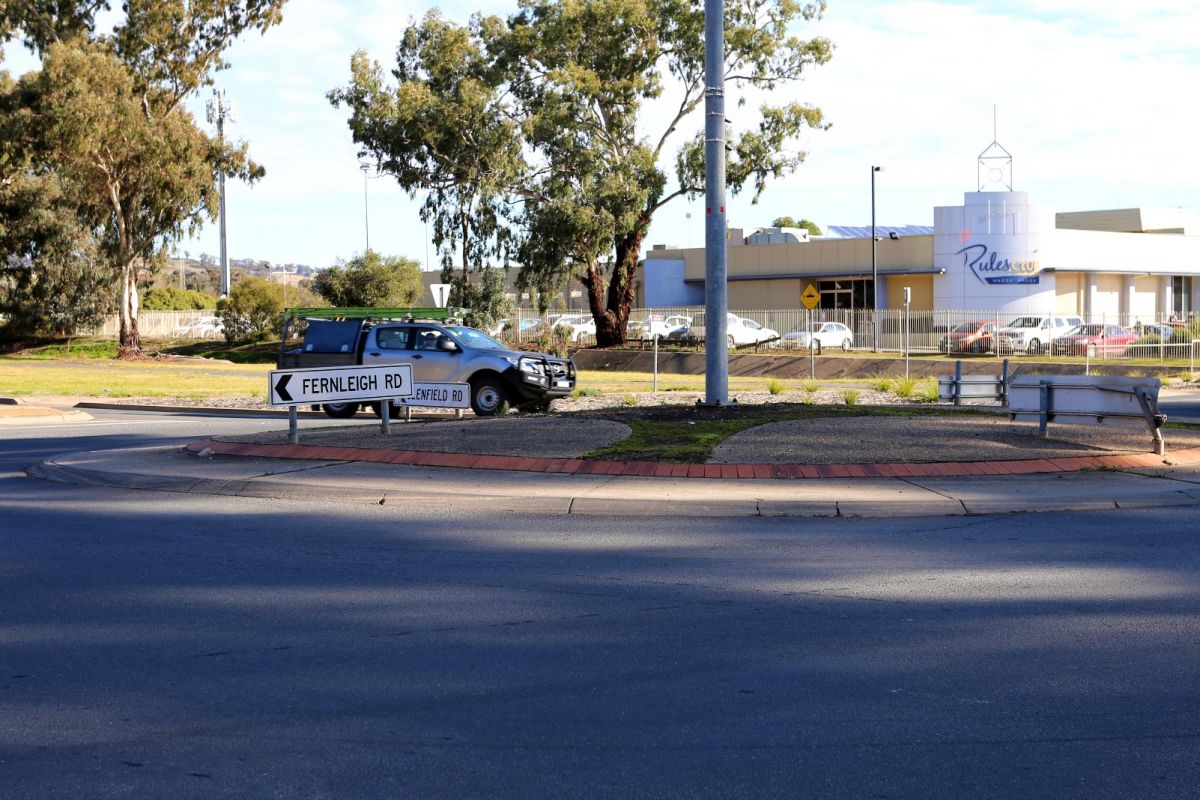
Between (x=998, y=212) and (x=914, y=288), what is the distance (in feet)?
19.5

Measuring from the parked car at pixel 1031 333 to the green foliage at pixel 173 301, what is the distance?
50922mm

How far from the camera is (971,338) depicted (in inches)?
1873

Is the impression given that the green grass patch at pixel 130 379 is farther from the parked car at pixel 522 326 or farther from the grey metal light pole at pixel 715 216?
the grey metal light pole at pixel 715 216

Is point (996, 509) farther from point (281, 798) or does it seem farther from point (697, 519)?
point (281, 798)

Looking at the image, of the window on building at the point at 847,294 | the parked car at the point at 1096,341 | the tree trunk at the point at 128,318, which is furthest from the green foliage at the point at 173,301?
the parked car at the point at 1096,341

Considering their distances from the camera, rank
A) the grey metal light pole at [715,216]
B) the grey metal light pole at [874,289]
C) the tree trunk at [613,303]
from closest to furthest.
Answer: the grey metal light pole at [715,216] → the grey metal light pole at [874,289] → the tree trunk at [613,303]

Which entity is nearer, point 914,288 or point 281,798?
point 281,798

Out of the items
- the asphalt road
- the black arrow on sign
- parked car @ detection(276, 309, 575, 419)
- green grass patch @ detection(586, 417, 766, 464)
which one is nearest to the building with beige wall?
parked car @ detection(276, 309, 575, 419)

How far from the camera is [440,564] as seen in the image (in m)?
9.05

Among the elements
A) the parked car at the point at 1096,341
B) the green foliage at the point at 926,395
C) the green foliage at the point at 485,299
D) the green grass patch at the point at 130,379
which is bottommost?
the green foliage at the point at 926,395

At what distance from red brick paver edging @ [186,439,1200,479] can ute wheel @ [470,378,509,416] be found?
7.88m

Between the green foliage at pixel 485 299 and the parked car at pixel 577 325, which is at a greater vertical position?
the green foliage at pixel 485 299

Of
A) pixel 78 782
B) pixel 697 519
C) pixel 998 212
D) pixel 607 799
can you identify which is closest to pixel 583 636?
pixel 607 799

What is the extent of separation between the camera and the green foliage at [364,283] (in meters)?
62.7
